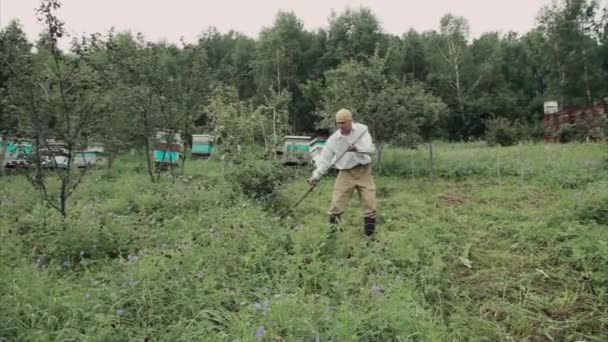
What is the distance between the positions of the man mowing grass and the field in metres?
0.44

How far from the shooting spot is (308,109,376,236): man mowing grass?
18.7 feet

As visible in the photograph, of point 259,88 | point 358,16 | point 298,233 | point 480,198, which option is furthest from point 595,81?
point 298,233

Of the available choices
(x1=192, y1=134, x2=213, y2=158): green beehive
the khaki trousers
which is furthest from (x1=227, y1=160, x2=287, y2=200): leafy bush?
(x1=192, y1=134, x2=213, y2=158): green beehive

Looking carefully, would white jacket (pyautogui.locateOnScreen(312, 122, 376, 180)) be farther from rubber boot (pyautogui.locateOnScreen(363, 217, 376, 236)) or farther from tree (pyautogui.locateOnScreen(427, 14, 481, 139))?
tree (pyautogui.locateOnScreen(427, 14, 481, 139))

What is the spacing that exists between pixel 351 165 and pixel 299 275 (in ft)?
7.09

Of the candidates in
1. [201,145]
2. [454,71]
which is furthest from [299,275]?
[454,71]

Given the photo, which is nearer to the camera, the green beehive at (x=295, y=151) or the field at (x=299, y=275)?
the field at (x=299, y=275)

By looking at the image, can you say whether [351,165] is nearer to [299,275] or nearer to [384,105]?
[299,275]

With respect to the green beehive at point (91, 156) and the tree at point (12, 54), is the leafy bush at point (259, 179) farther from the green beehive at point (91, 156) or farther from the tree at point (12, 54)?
the tree at point (12, 54)

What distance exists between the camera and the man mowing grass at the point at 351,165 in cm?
570

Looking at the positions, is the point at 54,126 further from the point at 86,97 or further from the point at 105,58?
the point at 105,58

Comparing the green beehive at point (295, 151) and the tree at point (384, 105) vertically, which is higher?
the tree at point (384, 105)

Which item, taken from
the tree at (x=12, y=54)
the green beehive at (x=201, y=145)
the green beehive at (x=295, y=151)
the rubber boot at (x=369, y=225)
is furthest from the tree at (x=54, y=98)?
the green beehive at (x=201, y=145)

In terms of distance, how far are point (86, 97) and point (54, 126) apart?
1.93 feet
